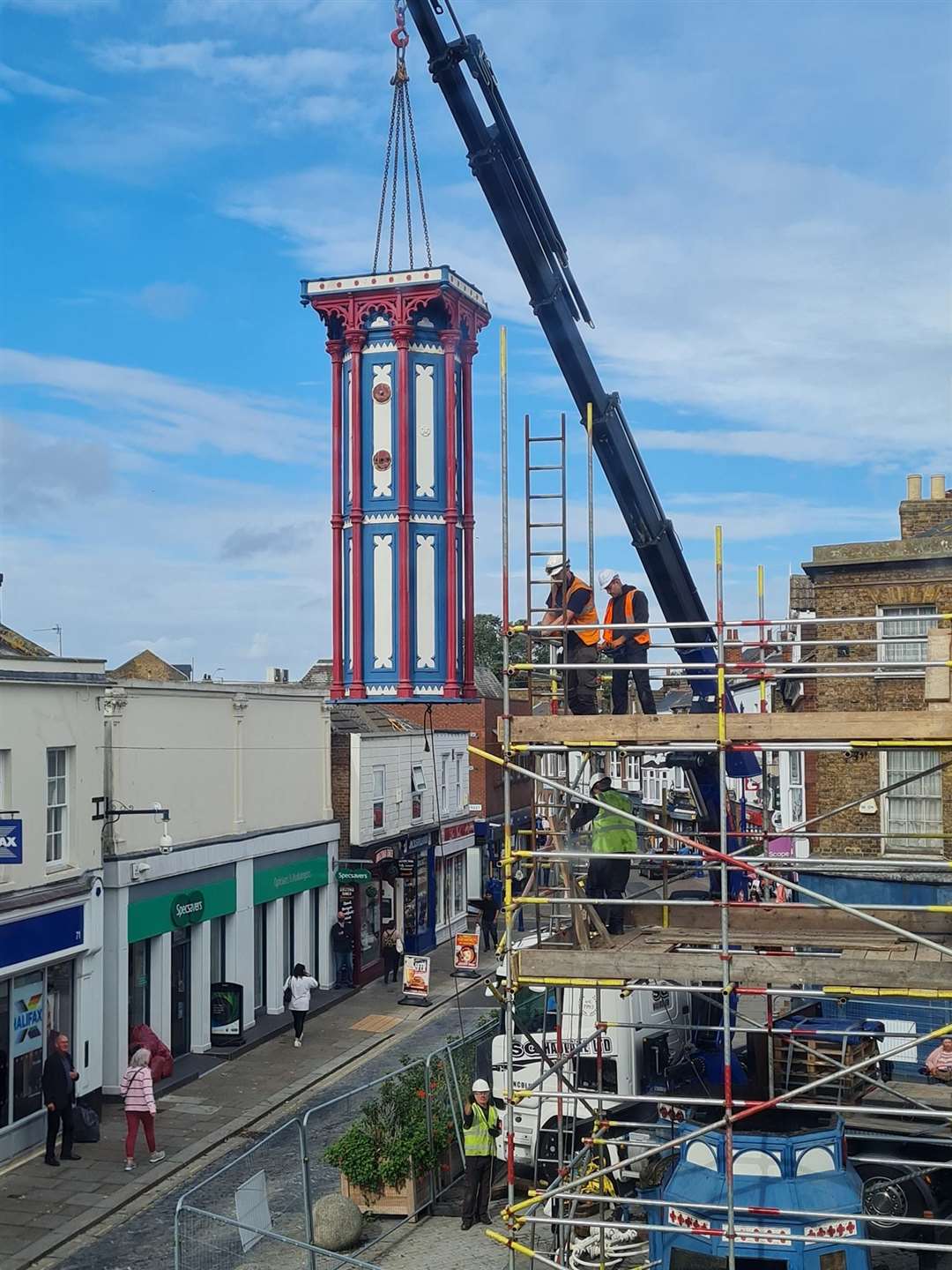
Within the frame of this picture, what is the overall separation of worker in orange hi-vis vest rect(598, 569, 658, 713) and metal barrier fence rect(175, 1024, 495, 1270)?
4990mm

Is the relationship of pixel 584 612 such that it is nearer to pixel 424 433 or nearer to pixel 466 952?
pixel 424 433

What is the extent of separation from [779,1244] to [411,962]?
60.2ft

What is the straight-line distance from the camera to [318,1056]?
24.4 m

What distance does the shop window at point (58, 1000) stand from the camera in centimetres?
1973

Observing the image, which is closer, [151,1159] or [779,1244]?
[779,1244]

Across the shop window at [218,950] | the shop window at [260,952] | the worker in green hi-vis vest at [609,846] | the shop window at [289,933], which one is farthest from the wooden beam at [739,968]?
the shop window at [289,933]

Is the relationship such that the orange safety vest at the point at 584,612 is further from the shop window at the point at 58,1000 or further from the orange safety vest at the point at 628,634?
the shop window at the point at 58,1000

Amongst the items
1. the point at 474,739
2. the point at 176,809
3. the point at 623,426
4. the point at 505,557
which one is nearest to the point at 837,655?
the point at 623,426

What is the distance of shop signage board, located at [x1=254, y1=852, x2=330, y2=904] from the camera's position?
27.1 m

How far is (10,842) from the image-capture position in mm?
18281

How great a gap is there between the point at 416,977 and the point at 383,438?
45.3 feet

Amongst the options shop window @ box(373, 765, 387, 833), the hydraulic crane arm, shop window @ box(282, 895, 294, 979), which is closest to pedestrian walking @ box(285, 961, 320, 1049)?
shop window @ box(282, 895, 294, 979)

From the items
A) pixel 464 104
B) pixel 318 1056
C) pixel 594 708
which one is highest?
pixel 464 104

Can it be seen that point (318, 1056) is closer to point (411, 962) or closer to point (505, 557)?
point (411, 962)
